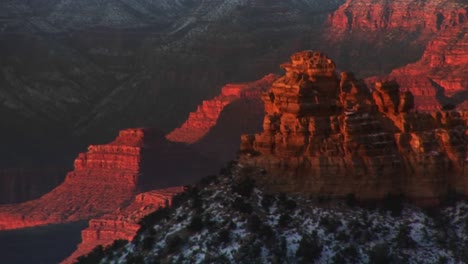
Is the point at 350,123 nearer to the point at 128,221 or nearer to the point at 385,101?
the point at 385,101

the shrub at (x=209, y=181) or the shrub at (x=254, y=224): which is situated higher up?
the shrub at (x=209, y=181)

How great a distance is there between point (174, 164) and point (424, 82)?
26546 mm

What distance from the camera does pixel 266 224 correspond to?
6241cm

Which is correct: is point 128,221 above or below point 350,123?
below

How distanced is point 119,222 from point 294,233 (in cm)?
9237

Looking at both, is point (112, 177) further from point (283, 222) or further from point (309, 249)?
point (309, 249)

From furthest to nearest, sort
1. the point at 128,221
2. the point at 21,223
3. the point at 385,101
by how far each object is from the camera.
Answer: the point at 21,223 → the point at 128,221 → the point at 385,101

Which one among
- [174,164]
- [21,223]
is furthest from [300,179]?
[174,164]

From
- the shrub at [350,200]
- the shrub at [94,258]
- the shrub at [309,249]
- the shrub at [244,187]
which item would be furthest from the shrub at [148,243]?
the shrub at [350,200]

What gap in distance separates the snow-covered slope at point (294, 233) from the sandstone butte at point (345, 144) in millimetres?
725

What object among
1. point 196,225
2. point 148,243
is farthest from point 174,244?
point 148,243

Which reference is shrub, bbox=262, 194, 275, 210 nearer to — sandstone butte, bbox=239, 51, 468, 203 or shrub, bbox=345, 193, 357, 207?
sandstone butte, bbox=239, 51, 468, 203

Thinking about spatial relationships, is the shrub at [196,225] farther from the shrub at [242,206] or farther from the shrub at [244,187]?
the shrub at [244,187]

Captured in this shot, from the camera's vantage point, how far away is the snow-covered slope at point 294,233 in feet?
200
